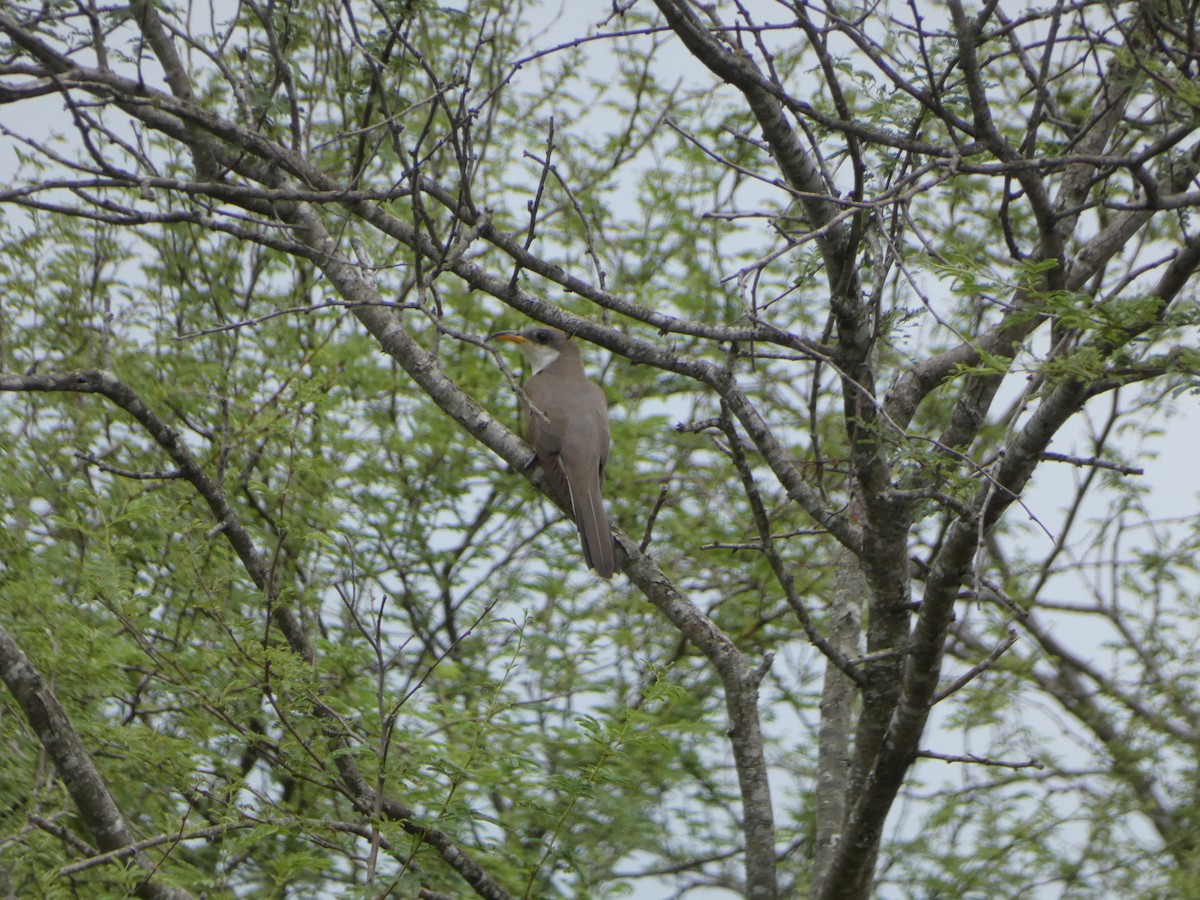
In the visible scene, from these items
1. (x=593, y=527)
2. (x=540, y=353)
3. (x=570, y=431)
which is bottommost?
(x=593, y=527)

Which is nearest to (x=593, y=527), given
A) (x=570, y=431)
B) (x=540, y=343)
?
(x=570, y=431)

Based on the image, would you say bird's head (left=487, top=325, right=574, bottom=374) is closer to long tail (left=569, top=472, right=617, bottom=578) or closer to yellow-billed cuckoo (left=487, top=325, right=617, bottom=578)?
yellow-billed cuckoo (left=487, top=325, right=617, bottom=578)

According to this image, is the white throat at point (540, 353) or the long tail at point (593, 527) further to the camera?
the white throat at point (540, 353)

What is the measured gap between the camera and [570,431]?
6.49 m

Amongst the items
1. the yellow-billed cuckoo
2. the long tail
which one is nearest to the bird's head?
the yellow-billed cuckoo

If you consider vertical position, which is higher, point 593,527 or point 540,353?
point 540,353

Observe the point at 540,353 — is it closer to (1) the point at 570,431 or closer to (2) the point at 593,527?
(1) the point at 570,431

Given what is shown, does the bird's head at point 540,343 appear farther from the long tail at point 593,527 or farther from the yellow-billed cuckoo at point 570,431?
the long tail at point 593,527

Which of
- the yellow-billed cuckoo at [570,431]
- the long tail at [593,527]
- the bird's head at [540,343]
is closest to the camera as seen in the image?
the long tail at [593,527]

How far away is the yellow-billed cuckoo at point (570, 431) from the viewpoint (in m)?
5.87

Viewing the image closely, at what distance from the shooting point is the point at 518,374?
828 cm

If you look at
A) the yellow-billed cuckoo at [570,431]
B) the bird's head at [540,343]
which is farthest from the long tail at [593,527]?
the bird's head at [540,343]

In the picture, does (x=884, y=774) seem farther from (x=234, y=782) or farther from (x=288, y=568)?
(x=288, y=568)

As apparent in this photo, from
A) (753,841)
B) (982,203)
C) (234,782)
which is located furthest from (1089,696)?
(234,782)
